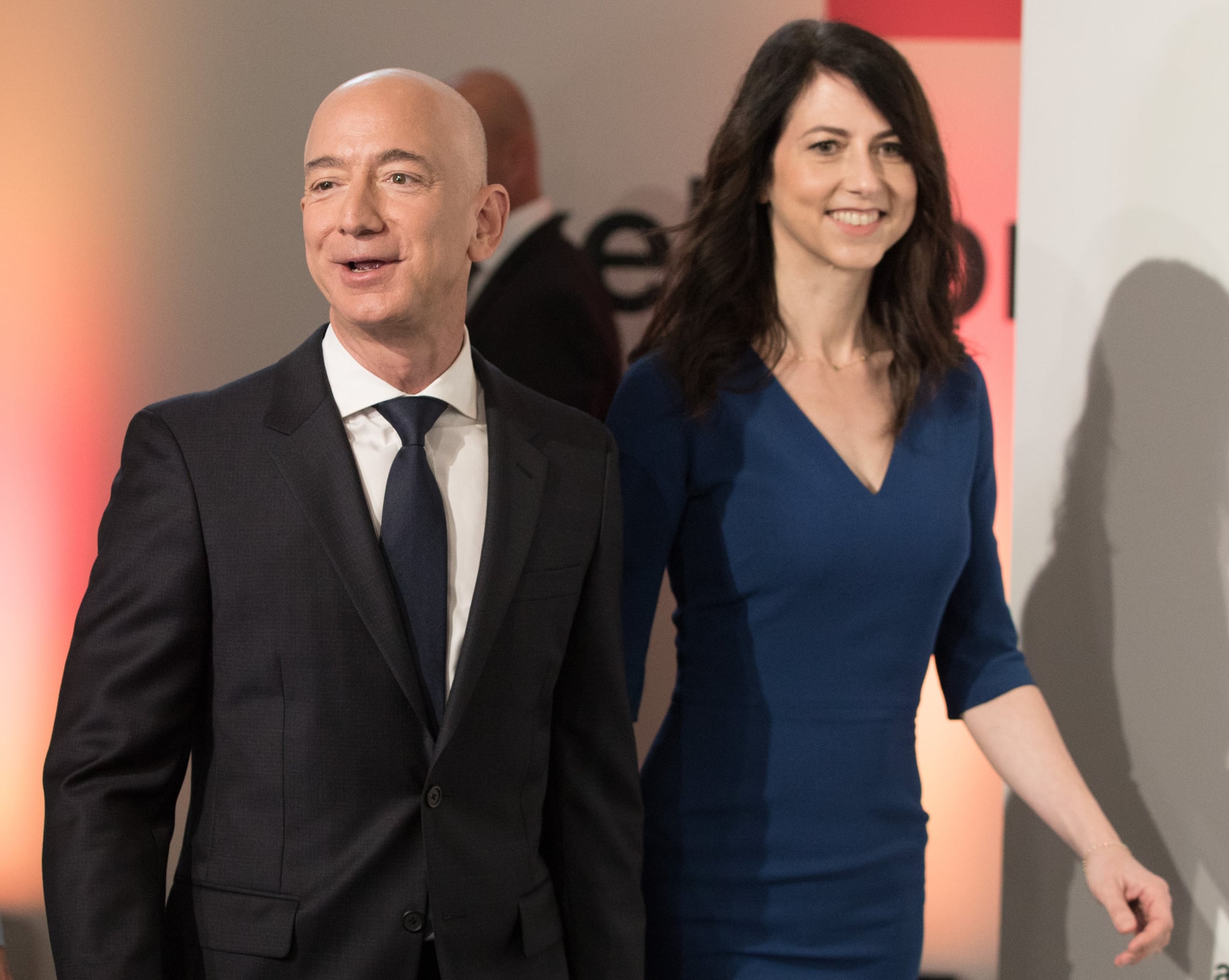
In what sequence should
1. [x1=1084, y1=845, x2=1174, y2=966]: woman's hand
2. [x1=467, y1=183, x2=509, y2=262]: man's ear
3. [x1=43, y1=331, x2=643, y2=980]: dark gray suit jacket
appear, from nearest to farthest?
[x1=43, y1=331, x2=643, y2=980]: dark gray suit jacket < [x1=467, y1=183, x2=509, y2=262]: man's ear < [x1=1084, y1=845, x2=1174, y2=966]: woman's hand

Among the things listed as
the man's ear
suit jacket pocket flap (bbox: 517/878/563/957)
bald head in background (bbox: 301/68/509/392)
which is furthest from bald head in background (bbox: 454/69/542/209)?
suit jacket pocket flap (bbox: 517/878/563/957)

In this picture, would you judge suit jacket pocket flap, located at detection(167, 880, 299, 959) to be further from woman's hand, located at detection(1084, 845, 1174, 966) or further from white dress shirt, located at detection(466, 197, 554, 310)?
white dress shirt, located at detection(466, 197, 554, 310)

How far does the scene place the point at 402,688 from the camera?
1.33 m

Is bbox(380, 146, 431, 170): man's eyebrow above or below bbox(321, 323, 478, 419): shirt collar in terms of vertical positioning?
above

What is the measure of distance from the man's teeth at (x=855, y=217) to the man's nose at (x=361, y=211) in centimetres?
73

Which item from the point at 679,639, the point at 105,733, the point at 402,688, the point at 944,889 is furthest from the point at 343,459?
the point at 944,889

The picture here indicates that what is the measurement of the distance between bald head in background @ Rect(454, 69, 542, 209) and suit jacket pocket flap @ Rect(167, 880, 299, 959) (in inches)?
75.1

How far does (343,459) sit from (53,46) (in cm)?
178

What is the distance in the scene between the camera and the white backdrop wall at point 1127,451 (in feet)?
6.79

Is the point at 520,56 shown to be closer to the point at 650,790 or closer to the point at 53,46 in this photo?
the point at 53,46

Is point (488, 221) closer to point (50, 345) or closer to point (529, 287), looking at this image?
point (529, 287)

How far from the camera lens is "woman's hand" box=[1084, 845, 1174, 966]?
1.77 metres

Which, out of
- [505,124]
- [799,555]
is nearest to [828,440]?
[799,555]

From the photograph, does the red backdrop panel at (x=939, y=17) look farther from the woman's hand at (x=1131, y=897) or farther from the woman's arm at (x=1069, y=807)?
the woman's hand at (x=1131, y=897)
